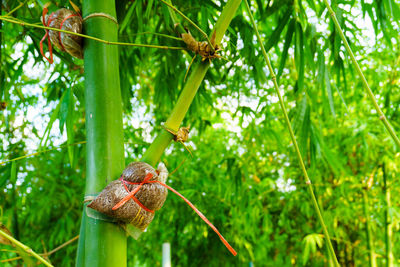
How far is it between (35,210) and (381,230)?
189 centimetres

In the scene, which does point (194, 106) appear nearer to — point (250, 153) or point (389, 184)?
Result: point (250, 153)

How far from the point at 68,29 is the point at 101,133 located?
16 cm

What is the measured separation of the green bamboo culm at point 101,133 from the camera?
1.51 ft

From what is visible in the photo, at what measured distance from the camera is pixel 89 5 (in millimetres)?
546

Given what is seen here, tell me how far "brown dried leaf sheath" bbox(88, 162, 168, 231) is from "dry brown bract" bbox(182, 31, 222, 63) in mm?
169

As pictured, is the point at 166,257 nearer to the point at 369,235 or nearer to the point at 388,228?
the point at 388,228

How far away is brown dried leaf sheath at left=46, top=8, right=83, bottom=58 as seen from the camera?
1.76ft

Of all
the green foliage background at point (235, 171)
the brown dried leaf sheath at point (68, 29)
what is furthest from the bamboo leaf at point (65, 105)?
the green foliage background at point (235, 171)

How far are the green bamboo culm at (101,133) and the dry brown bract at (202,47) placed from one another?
0.11m

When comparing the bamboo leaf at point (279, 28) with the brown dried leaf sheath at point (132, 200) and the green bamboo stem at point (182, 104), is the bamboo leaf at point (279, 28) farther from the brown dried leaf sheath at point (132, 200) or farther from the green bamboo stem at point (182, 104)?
the brown dried leaf sheath at point (132, 200)

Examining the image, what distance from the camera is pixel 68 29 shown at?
1.75 ft

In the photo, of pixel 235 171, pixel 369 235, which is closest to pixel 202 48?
pixel 235 171

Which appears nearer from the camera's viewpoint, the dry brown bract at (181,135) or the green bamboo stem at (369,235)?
the dry brown bract at (181,135)

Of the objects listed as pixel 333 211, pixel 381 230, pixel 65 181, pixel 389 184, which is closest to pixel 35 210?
pixel 65 181
